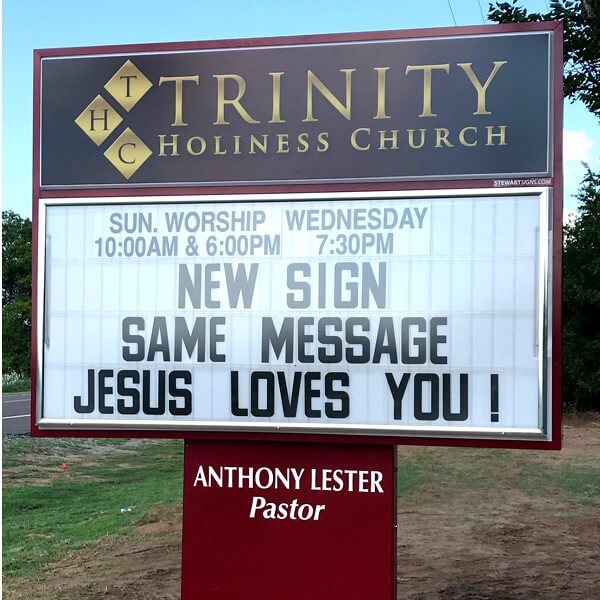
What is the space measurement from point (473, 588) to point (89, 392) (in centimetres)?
431

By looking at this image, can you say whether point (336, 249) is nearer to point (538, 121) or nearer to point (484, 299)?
point (484, 299)

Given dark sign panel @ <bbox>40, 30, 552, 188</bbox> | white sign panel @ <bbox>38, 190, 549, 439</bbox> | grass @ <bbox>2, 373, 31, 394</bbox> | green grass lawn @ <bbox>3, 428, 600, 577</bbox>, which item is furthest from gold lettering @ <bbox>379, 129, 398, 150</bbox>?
grass @ <bbox>2, 373, 31, 394</bbox>

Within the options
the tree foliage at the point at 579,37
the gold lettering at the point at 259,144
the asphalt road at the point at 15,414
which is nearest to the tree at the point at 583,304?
the tree foliage at the point at 579,37

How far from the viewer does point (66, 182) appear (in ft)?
19.7

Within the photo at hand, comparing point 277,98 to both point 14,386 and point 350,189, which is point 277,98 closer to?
point 350,189

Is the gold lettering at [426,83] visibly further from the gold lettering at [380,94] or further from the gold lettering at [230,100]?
the gold lettering at [230,100]

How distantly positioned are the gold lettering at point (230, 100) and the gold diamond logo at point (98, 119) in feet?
2.50

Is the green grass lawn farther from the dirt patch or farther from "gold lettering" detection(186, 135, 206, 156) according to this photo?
"gold lettering" detection(186, 135, 206, 156)

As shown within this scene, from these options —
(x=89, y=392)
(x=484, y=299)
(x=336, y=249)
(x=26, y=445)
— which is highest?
(x=336, y=249)

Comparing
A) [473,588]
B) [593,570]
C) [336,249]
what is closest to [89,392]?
[336,249]

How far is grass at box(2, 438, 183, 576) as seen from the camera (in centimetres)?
936

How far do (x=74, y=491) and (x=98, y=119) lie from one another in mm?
9023

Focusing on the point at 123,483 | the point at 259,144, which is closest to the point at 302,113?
the point at 259,144

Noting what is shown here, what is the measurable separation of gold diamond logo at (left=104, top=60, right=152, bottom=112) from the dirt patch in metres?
4.47
